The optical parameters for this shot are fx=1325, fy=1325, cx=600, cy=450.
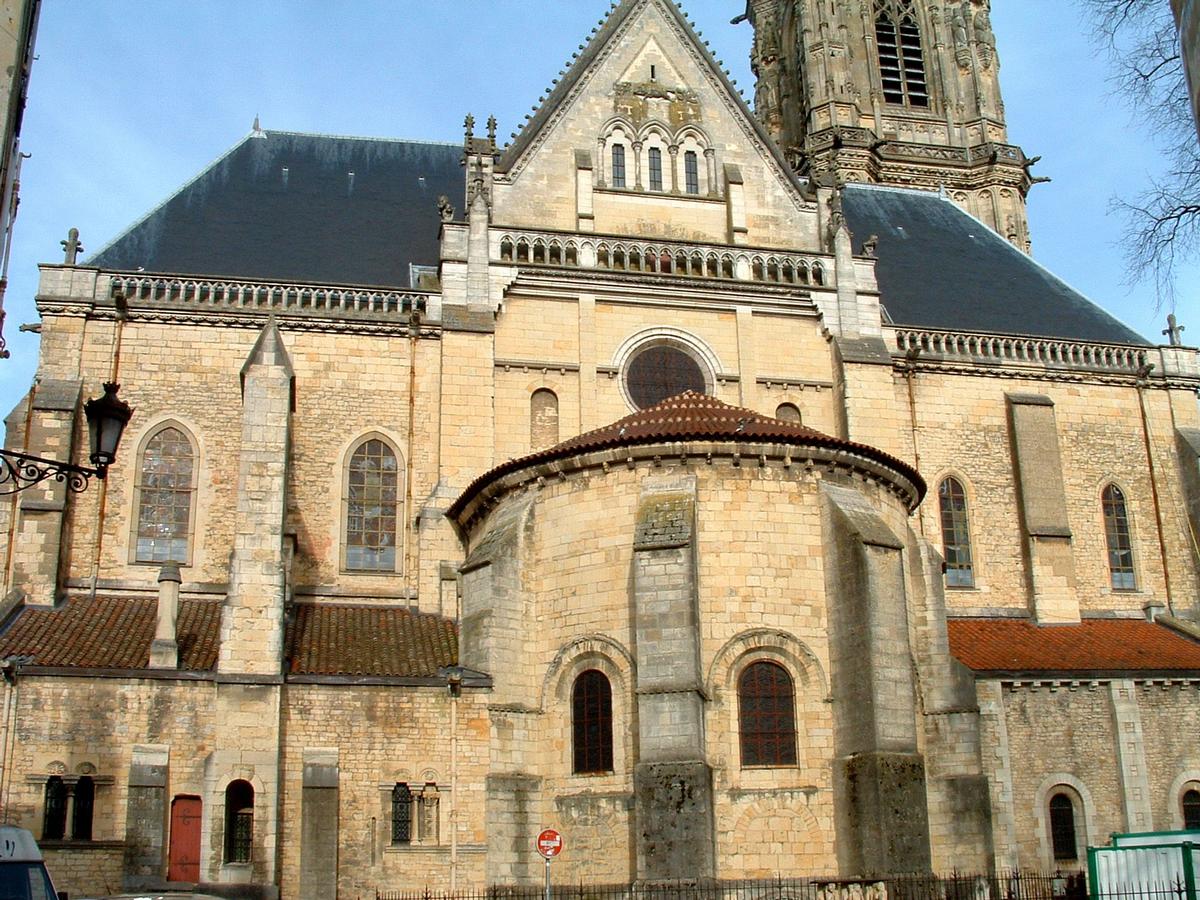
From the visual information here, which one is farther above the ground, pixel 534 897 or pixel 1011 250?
pixel 1011 250

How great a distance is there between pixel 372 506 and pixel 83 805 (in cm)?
777

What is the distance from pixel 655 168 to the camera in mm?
28391

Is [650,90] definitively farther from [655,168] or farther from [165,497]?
[165,497]

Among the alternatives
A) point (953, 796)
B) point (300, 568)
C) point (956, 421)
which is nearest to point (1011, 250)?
point (956, 421)

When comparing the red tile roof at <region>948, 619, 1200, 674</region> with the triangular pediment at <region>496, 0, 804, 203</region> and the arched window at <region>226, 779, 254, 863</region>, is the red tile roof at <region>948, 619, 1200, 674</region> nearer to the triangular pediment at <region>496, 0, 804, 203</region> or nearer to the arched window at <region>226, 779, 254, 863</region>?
the triangular pediment at <region>496, 0, 804, 203</region>

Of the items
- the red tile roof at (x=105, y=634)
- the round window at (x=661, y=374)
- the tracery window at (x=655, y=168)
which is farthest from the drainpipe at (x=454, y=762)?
the tracery window at (x=655, y=168)

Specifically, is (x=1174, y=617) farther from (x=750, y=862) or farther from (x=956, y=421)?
(x=750, y=862)

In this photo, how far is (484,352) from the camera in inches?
1009

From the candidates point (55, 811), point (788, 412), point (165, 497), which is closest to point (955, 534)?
point (788, 412)

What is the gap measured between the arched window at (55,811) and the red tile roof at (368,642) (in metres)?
3.74

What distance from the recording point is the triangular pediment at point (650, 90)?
92.4 ft

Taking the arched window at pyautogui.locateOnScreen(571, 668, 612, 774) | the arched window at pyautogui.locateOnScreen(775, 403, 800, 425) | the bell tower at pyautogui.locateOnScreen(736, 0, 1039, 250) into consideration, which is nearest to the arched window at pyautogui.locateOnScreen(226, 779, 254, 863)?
the arched window at pyautogui.locateOnScreen(571, 668, 612, 774)

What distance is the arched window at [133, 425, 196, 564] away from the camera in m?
24.5

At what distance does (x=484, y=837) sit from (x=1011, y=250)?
72.9 feet
